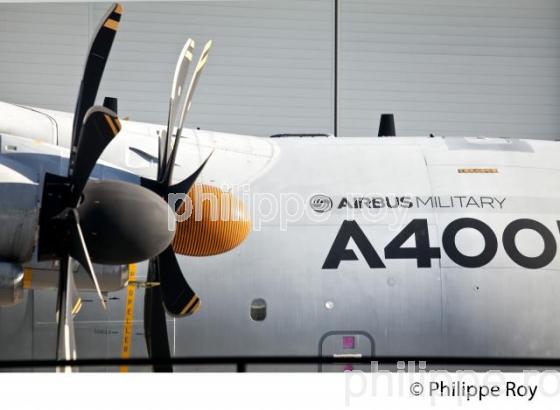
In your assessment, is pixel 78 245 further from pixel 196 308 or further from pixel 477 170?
pixel 477 170

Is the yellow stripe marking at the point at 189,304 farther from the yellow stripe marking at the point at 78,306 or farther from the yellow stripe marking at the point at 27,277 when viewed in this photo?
the yellow stripe marking at the point at 27,277

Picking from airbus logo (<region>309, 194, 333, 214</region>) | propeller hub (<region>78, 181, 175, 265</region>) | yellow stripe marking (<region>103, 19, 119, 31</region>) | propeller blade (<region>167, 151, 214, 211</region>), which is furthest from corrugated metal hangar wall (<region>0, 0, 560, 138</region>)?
propeller hub (<region>78, 181, 175, 265</region>)

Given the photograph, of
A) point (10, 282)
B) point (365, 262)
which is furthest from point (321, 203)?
point (10, 282)

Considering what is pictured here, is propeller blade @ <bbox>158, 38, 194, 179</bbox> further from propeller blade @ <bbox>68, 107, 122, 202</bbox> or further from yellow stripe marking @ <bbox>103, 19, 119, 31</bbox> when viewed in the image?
yellow stripe marking @ <bbox>103, 19, 119, 31</bbox>

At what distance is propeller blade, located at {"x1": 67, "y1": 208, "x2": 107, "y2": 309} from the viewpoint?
7.44 meters

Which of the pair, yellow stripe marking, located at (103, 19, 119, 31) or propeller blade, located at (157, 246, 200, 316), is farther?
propeller blade, located at (157, 246, 200, 316)

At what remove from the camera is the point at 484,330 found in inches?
346

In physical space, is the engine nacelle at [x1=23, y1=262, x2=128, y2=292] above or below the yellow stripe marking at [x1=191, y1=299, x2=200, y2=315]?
above

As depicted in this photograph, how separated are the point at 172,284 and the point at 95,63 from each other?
1.99 m

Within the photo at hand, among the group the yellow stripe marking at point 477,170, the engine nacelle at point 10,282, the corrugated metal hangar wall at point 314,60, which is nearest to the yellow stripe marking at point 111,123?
the engine nacelle at point 10,282

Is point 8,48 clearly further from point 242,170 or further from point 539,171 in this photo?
point 539,171

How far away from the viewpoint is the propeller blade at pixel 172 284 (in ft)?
27.0

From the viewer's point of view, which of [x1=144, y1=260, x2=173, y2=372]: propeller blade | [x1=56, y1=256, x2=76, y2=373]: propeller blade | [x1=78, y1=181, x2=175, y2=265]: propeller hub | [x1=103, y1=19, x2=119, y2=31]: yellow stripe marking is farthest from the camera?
[x1=144, y1=260, x2=173, y2=372]: propeller blade
